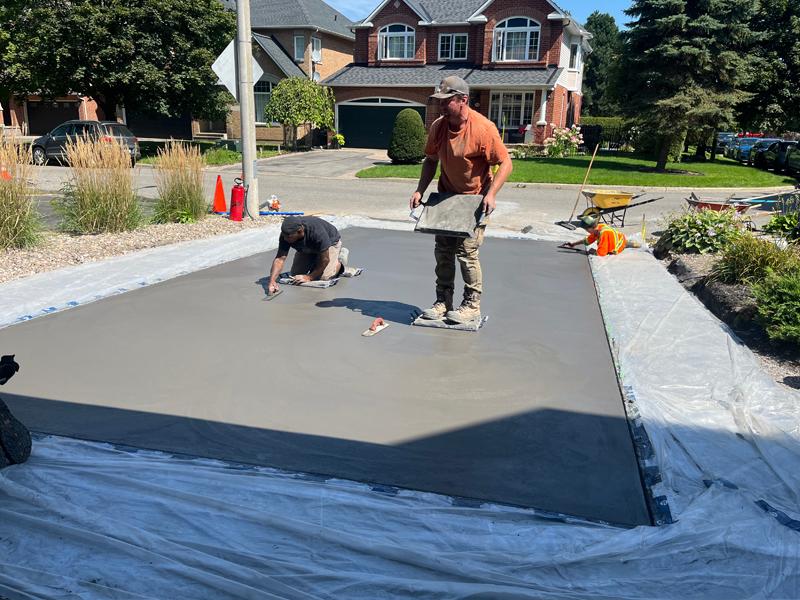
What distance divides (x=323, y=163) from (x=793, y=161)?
1681 cm

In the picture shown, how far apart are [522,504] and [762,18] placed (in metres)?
28.8

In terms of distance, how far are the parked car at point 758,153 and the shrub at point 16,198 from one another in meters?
26.3

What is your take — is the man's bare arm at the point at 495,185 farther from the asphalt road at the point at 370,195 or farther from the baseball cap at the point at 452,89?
the asphalt road at the point at 370,195

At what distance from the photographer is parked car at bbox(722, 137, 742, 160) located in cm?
3119

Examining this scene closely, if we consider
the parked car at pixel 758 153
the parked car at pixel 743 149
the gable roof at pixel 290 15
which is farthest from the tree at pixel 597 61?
the gable roof at pixel 290 15

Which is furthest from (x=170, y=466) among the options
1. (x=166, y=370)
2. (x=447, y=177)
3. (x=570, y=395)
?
(x=447, y=177)

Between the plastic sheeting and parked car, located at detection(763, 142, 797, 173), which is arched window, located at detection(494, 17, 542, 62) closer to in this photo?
parked car, located at detection(763, 142, 797, 173)

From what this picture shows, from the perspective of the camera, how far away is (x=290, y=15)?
33.0 metres

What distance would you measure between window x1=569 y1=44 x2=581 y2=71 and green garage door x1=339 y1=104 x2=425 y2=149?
8.36 m

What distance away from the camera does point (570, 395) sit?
171 inches

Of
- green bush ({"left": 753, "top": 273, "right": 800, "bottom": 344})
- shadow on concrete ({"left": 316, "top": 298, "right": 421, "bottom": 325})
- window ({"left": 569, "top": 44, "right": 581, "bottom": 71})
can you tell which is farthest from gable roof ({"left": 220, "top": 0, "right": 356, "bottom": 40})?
green bush ({"left": 753, "top": 273, "right": 800, "bottom": 344})

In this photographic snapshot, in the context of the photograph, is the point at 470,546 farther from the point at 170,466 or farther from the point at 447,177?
the point at 447,177

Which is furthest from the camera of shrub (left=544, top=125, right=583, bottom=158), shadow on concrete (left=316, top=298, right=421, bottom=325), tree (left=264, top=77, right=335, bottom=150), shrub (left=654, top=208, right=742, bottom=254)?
tree (left=264, top=77, right=335, bottom=150)

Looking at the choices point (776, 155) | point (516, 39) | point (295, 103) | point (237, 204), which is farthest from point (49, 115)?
point (776, 155)
